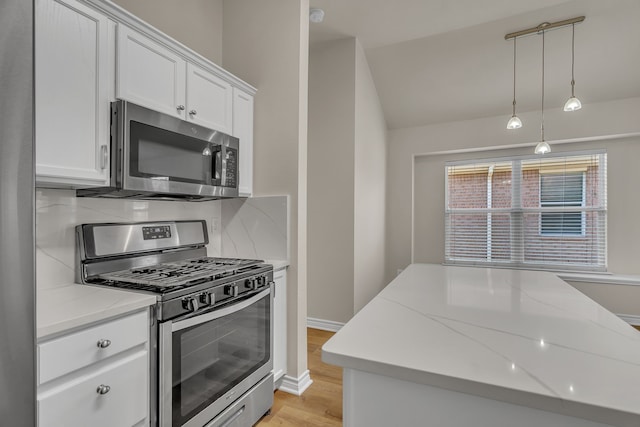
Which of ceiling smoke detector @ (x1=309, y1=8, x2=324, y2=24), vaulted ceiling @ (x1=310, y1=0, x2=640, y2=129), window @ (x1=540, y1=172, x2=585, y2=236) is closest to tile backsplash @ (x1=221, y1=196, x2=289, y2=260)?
ceiling smoke detector @ (x1=309, y1=8, x2=324, y2=24)

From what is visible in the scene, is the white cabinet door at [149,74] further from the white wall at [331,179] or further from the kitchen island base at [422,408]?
the white wall at [331,179]

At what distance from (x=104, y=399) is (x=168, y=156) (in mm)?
1145

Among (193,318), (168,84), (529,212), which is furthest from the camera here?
(529,212)

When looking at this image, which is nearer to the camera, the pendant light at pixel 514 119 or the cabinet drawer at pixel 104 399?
the cabinet drawer at pixel 104 399

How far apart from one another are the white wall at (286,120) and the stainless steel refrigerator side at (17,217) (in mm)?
1652

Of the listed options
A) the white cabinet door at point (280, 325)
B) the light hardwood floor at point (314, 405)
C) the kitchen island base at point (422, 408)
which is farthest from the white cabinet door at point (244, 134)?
the kitchen island base at point (422, 408)

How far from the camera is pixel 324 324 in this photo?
356cm

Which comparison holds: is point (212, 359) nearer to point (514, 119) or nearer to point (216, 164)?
point (216, 164)

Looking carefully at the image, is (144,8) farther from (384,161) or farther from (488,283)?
(384,161)

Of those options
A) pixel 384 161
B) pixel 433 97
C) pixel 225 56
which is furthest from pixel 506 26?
pixel 225 56

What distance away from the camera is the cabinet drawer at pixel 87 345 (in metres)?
1.00

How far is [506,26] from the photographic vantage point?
306cm

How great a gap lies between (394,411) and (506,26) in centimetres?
358

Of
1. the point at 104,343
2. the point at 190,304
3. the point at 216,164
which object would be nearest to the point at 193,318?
the point at 190,304
